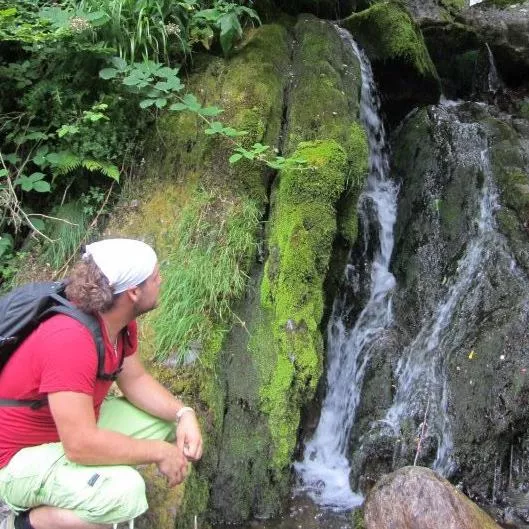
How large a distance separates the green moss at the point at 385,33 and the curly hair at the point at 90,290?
6241mm

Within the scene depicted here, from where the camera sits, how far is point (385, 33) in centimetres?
750

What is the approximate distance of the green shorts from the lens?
95.3 inches

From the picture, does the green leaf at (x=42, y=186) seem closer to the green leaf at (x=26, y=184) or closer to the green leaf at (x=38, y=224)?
the green leaf at (x=26, y=184)

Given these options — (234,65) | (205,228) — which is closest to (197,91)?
(234,65)

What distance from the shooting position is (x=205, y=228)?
482cm

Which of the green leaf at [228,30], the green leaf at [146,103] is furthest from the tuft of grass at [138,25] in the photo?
the green leaf at [146,103]

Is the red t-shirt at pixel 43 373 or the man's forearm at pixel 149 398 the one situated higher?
the red t-shirt at pixel 43 373

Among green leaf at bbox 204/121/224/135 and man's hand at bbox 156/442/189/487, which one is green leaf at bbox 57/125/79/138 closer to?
green leaf at bbox 204/121/224/135

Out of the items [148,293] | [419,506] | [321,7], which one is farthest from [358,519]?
[321,7]

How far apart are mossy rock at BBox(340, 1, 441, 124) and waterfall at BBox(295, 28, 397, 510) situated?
0.25 m

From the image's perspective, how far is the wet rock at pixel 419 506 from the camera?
3.57 metres

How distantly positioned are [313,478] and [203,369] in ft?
4.70

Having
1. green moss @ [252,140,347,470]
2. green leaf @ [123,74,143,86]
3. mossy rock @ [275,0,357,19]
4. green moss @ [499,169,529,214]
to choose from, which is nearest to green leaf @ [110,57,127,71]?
green leaf @ [123,74,143,86]

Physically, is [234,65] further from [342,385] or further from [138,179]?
[342,385]
